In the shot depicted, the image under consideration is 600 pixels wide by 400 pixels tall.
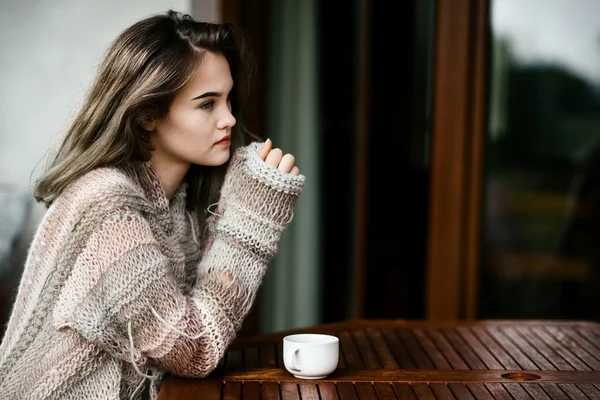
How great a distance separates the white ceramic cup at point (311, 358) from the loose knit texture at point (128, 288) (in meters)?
0.13

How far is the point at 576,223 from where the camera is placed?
3.28 metres

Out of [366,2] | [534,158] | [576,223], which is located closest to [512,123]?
[534,158]

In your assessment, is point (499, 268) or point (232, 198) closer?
point (232, 198)

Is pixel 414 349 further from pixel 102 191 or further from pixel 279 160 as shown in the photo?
pixel 102 191

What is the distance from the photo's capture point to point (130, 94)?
1.69 meters

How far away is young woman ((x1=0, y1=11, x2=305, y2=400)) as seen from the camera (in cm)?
153

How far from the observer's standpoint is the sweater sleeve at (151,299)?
1.52m

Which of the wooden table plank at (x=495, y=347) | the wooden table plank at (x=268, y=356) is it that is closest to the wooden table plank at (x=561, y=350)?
the wooden table plank at (x=495, y=347)

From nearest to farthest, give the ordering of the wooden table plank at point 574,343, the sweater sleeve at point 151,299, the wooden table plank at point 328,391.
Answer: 1. the wooden table plank at point 328,391
2. the sweater sleeve at point 151,299
3. the wooden table plank at point 574,343

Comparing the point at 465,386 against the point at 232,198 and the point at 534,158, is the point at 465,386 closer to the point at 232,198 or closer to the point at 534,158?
the point at 232,198

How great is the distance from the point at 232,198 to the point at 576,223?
199cm

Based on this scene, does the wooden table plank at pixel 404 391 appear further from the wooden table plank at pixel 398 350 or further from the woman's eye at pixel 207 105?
the woman's eye at pixel 207 105

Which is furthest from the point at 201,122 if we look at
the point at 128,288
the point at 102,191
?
the point at 128,288

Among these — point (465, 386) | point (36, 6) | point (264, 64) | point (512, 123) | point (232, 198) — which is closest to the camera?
point (465, 386)
